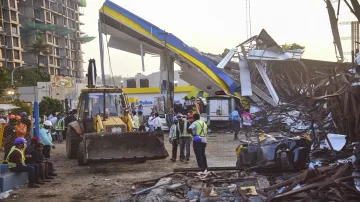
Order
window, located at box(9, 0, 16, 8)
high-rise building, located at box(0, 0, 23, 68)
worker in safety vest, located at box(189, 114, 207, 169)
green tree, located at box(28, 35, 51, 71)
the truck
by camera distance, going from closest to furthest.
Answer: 1. worker in safety vest, located at box(189, 114, 207, 169)
2. the truck
3. high-rise building, located at box(0, 0, 23, 68)
4. window, located at box(9, 0, 16, 8)
5. green tree, located at box(28, 35, 51, 71)

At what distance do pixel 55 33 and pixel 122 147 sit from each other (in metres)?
96.0

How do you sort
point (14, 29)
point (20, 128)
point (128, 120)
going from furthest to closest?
point (14, 29) → point (128, 120) → point (20, 128)

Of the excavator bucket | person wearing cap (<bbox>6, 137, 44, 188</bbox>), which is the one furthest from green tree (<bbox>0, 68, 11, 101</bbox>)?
person wearing cap (<bbox>6, 137, 44, 188</bbox>)

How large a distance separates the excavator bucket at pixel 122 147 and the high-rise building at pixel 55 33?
3056 inches

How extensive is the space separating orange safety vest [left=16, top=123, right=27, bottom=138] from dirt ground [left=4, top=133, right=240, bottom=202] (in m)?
1.55

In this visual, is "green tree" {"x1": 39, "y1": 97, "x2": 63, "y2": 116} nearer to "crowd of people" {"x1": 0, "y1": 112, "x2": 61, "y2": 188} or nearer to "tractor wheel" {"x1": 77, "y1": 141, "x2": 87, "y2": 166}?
"crowd of people" {"x1": 0, "y1": 112, "x2": 61, "y2": 188}

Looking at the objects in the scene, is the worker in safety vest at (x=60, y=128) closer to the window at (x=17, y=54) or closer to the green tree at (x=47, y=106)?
the green tree at (x=47, y=106)

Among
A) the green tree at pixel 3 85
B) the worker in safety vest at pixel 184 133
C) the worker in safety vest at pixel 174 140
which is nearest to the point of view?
the worker in safety vest at pixel 184 133

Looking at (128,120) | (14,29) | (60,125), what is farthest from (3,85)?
(14,29)

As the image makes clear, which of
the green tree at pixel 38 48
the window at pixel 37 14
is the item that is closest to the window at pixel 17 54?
the green tree at pixel 38 48

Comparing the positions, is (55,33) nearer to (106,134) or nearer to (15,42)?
(15,42)

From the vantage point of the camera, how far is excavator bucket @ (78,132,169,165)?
12039 millimetres

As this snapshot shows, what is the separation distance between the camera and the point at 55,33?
102125 millimetres

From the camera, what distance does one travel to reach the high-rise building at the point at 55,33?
91.4 meters
